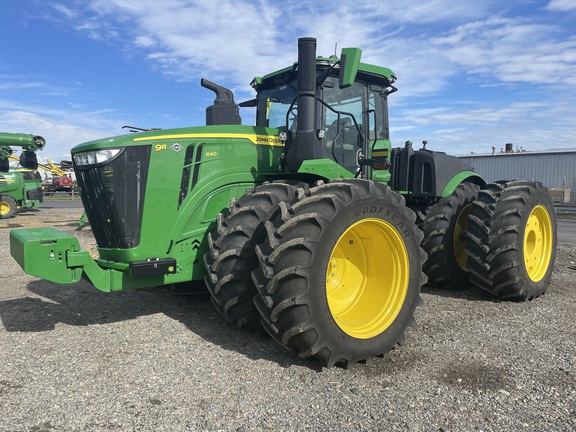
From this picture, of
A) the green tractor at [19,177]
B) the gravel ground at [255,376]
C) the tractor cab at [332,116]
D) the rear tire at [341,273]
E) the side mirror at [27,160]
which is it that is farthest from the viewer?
the green tractor at [19,177]

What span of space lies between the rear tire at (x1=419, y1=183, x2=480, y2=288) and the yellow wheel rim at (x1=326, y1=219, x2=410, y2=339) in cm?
182

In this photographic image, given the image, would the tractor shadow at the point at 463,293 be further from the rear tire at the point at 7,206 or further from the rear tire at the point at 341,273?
the rear tire at the point at 7,206

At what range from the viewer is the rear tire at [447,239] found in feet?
19.1

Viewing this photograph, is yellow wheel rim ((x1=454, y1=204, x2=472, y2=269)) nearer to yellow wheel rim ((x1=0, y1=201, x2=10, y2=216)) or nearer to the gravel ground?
the gravel ground

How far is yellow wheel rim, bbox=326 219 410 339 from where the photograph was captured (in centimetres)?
399

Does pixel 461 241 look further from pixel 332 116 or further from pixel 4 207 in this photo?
pixel 4 207

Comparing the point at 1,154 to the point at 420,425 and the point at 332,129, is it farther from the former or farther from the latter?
the point at 420,425

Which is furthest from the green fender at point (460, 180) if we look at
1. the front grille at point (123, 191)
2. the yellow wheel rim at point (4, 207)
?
the yellow wheel rim at point (4, 207)

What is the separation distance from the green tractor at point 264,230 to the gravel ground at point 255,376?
317 mm

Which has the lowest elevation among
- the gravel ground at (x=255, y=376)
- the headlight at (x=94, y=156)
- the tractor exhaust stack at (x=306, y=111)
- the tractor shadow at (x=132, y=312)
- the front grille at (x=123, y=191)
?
the gravel ground at (x=255, y=376)

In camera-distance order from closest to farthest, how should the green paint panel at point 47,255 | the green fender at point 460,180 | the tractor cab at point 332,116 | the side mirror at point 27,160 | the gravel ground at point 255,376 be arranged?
1. the gravel ground at point 255,376
2. the green paint panel at point 47,255
3. the tractor cab at point 332,116
4. the green fender at point 460,180
5. the side mirror at point 27,160

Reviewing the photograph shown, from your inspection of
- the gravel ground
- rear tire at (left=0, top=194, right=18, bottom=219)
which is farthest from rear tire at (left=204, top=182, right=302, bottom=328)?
rear tire at (left=0, top=194, right=18, bottom=219)

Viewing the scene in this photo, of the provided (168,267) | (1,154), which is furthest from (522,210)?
(1,154)

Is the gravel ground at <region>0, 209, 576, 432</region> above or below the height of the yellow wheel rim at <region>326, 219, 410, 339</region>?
below
